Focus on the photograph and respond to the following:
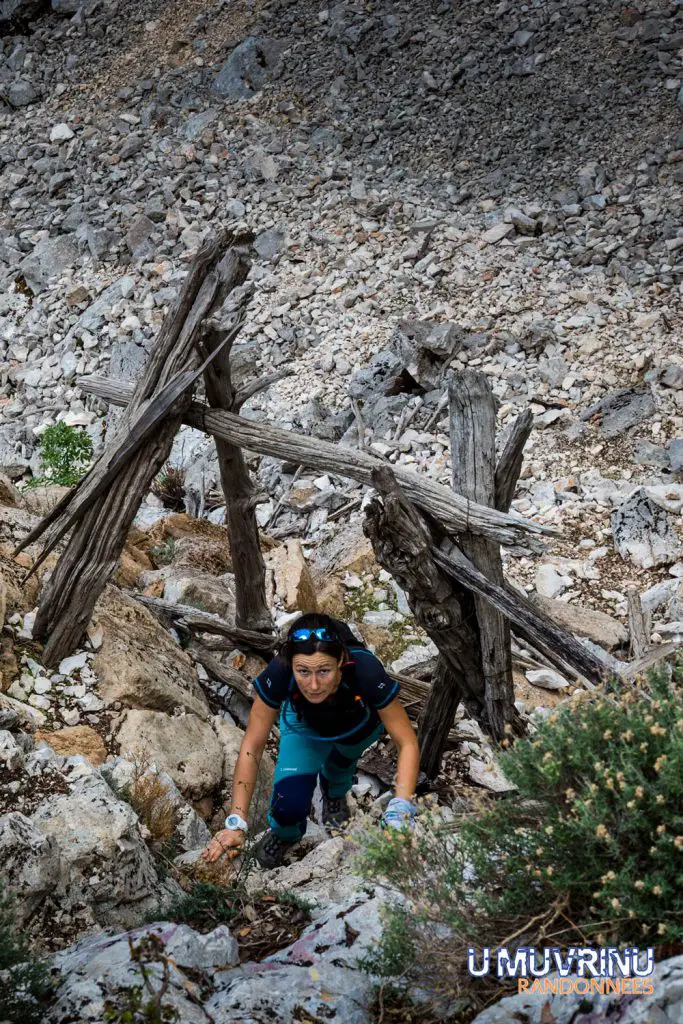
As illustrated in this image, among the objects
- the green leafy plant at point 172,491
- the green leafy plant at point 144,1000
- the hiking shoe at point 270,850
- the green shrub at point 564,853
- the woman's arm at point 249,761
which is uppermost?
the green leafy plant at point 172,491

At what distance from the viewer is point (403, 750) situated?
12.3 ft

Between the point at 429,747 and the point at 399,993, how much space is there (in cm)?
248

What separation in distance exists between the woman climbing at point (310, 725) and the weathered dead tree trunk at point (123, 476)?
150cm

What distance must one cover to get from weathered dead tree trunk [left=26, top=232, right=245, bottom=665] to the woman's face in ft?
6.00

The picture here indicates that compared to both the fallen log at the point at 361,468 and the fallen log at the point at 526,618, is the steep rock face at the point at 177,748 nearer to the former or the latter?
the fallen log at the point at 361,468

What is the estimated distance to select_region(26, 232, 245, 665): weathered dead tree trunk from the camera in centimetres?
490

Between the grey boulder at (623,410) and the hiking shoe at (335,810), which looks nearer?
the hiking shoe at (335,810)

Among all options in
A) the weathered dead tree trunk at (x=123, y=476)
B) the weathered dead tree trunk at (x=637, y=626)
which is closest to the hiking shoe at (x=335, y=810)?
the weathered dead tree trunk at (x=123, y=476)

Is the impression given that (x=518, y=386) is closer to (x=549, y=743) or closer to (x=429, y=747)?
(x=429, y=747)

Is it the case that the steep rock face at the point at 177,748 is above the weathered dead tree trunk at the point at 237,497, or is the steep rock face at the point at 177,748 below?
below

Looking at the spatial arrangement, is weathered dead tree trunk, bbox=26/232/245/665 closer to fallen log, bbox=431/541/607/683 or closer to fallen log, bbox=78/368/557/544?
fallen log, bbox=78/368/557/544

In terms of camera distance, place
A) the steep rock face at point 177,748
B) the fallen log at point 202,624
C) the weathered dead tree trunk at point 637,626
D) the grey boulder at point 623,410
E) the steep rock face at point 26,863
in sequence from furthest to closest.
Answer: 1. the grey boulder at point 623,410
2. the weathered dead tree trunk at point 637,626
3. the fallen log at point 202,624
4. the steep rock face at point 177,748
5. the steep rock face at point 26,863

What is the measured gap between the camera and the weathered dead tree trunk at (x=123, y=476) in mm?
4902

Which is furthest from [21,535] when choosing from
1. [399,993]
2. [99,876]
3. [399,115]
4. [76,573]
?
[399,115]
